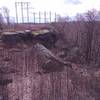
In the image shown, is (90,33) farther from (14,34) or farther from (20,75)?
(20,75)

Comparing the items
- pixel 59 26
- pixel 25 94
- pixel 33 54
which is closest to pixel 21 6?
pixel 59 26

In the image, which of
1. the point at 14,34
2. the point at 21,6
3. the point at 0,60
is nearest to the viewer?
the point at 0,60

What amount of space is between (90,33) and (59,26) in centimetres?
1297

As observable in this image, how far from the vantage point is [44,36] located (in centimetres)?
3869

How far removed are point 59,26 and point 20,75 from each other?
1053 inches

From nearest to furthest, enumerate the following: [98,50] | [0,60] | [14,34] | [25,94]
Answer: [25,94] < [0,60] < [98,50] < [14,34]

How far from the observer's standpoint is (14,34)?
36.8 m

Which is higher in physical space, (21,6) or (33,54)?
(21,6)

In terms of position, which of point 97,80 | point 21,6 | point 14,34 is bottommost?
point 97,80

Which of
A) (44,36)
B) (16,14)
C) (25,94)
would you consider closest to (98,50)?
(44,36)

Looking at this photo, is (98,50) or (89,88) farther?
(98,50)

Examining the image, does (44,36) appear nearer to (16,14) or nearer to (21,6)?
(21,6)

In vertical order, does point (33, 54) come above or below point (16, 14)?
below

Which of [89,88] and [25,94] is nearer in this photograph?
[25,94]
